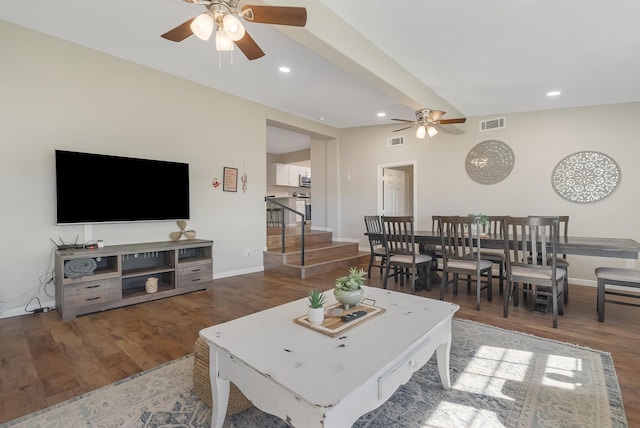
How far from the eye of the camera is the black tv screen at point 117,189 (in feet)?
10.7

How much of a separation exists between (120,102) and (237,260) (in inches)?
107

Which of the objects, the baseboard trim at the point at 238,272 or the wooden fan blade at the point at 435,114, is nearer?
the wooden fan blade at the point at 435,114

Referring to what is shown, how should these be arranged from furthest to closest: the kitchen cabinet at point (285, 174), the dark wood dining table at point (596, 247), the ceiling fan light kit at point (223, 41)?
the kitchen cabinet at point (285, 174), the dark wood dining table at point (596, 247), the ceiling fan light kit at point (223, 41)

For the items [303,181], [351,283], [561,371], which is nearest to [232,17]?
[351,283]

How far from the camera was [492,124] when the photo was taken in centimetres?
523

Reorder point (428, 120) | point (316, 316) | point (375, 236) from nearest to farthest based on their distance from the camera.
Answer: point (316, 316)
point (428, 120)
point (375, 236)

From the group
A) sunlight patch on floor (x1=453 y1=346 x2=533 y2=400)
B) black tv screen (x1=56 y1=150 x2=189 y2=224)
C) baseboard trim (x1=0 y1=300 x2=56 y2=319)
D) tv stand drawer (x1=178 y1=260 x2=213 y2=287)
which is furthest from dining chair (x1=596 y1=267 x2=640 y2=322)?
baseboard trim (x1=0 y1=300 x2=56 y2=319)

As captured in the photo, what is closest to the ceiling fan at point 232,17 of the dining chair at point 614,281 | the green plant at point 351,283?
the green plant at point 351,283

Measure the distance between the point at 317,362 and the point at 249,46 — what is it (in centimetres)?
225

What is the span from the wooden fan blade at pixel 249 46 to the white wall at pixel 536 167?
4.37 metres

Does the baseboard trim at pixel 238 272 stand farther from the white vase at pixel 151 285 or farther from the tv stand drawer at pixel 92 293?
the tv stand drawer at pixel 92 293

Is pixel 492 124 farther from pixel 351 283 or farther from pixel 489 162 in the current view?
pixel 351 283

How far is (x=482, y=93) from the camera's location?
4.28 m

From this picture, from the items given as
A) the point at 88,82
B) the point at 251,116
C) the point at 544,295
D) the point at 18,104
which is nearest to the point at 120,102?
the point at 88,82
